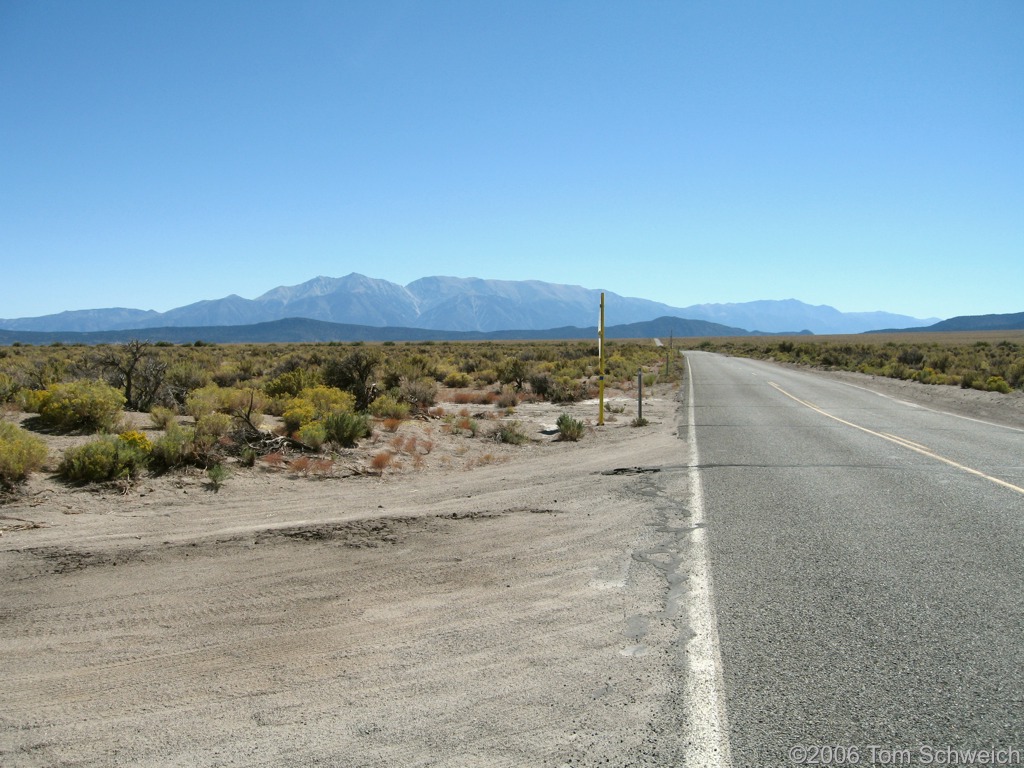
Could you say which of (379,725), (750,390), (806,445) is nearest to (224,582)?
(379,725)

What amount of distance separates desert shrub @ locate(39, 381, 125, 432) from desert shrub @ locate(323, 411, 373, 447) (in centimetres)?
328

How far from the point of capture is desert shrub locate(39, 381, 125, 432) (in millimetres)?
10164

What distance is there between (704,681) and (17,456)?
25.8 feet

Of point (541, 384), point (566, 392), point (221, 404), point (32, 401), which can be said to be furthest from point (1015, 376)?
point (32, 401)

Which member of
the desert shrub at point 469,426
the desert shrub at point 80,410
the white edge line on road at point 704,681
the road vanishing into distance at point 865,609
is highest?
the desert shrub at point 80,410

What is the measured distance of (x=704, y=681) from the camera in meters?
3.57

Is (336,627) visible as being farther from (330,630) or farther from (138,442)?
(138,442)

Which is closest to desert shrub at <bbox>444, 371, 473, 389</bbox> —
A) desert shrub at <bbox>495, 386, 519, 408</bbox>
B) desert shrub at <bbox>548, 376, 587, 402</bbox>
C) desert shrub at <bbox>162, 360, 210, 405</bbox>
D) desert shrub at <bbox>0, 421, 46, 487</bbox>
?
desert shrub at <bbox>548, 376, 587, 402</bbox>

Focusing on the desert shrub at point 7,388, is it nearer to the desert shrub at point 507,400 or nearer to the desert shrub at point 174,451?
the desert shrub at point 174,451

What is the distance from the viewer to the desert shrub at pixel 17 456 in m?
7.34

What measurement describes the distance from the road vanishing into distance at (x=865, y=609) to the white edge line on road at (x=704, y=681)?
0.07 feet

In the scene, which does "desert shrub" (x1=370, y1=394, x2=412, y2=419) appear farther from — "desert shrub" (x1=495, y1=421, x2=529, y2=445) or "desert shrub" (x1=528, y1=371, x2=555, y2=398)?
"desert shrub" (x1=528, y1=371, x2=555, y2=398)

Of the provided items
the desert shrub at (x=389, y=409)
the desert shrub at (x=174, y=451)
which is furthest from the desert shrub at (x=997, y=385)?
the desert shrub at (x=174, y=451)

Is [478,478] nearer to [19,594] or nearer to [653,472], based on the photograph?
[653,472]
